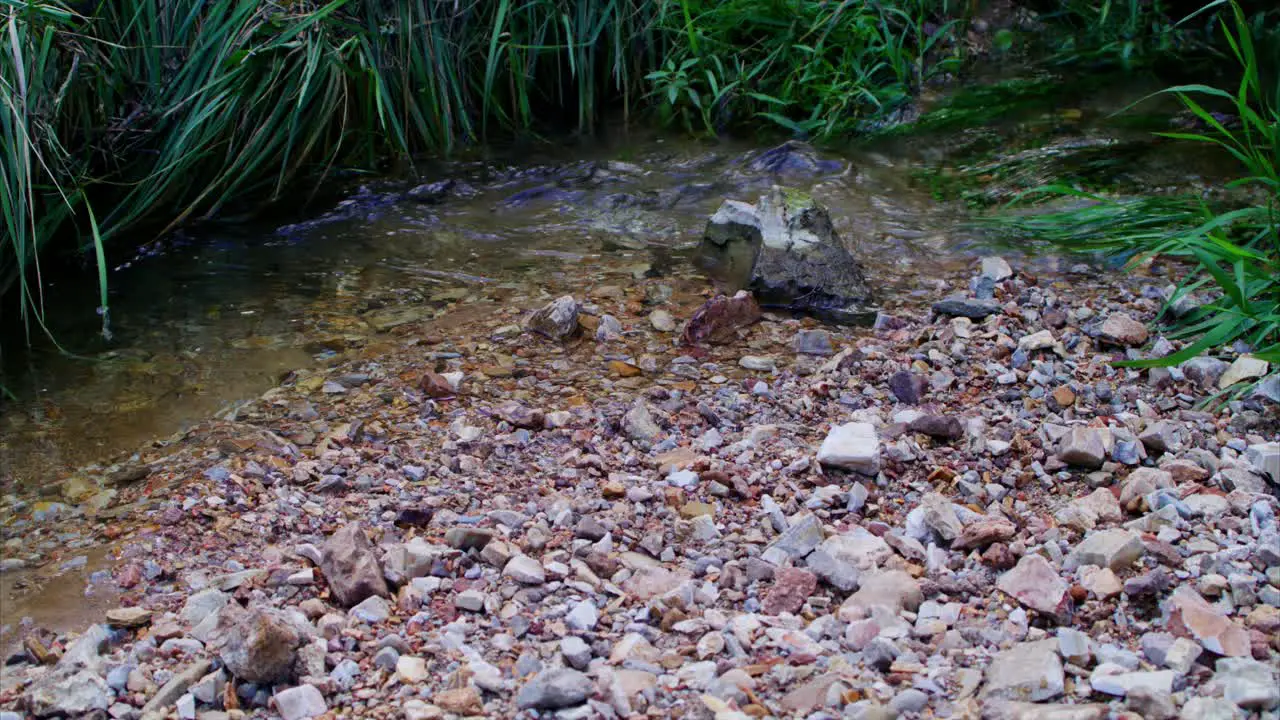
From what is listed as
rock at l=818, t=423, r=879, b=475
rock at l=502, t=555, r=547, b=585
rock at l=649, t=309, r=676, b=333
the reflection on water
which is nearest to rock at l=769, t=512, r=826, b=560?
rock at l=818, t=423, r=879, b=475

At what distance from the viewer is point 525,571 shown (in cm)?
182

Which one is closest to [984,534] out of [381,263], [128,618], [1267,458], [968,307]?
[1267,458]

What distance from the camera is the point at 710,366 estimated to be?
2.78m

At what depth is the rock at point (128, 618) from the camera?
1.78m

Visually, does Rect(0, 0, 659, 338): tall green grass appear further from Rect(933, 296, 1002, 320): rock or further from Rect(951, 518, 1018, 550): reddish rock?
Rect(951, 518, 1018, 550): reddish rock

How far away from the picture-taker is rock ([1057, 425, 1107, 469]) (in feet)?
6.96

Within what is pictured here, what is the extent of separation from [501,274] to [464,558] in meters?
1.56

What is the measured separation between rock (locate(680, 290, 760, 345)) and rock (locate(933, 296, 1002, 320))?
0.49m

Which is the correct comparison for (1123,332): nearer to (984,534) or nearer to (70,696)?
(984,534)

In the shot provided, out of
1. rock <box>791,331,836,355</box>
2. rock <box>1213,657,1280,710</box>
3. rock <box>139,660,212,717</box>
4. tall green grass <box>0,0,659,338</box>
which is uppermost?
tall green grass <box>0,0,659,338</box>

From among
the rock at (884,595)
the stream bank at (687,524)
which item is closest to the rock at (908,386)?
the stream bank at (687,524)

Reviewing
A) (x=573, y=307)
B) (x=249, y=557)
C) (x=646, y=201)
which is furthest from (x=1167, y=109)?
(x=249, y=557)

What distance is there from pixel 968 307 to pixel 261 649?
1.99 meters

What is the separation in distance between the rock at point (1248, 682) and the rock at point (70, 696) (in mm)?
1514
